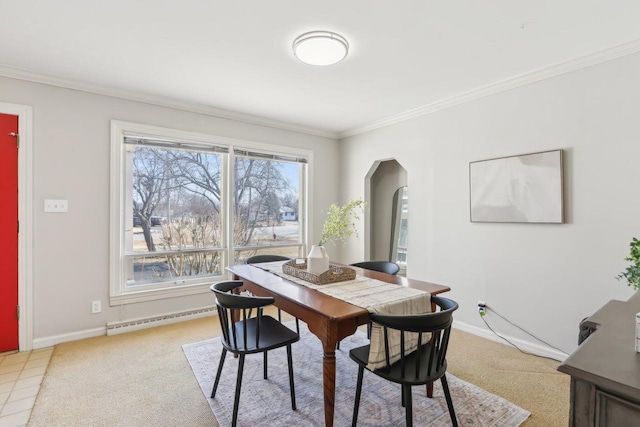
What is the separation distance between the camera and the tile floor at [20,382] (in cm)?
185

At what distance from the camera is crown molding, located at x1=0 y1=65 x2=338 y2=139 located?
266 cm

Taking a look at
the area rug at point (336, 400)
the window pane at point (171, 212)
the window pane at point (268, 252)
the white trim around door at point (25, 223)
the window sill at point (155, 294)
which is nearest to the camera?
the area rug at point (336, 400)

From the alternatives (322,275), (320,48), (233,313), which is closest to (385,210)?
(322,275)

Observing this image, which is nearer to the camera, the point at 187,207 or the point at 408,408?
the point at 408,408

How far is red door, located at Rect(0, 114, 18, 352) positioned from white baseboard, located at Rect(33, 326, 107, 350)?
0.16 metres

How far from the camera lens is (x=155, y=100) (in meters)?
3.25

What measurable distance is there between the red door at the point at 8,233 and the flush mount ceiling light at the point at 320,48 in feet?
8.37

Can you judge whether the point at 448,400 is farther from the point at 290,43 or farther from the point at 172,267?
the point at 172,267

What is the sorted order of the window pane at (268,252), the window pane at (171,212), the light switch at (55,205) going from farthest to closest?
the window pane at (268,252)
the window pane at (171,212)
the light switch at (55,205)

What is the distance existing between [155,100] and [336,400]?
3.28 meters

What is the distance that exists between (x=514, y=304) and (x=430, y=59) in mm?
2260

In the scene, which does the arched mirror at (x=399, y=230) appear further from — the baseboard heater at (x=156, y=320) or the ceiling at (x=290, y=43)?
the baseboard heater at (x=156, y=320)

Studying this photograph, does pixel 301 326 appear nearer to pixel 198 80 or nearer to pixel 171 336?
pixel 171 336

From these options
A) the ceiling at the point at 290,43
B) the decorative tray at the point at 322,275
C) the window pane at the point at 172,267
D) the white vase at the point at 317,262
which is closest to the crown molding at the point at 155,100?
the ceiling at the point at 290,43
